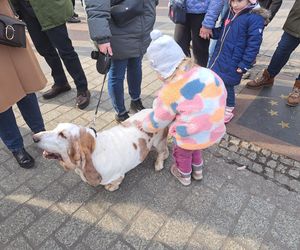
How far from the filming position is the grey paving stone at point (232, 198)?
8.57 feet

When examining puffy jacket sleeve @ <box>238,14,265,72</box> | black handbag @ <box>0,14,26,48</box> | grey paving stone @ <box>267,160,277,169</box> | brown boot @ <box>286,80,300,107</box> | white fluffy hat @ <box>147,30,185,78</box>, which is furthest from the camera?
brown boot @ <box>286,80,300,107</box>

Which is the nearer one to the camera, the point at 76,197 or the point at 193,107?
the point at 193,107

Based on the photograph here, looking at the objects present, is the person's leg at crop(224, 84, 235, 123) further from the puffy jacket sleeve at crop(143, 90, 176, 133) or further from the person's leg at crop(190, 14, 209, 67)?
the puffy jacket sleeve at crop(143, 90, 176, 133)

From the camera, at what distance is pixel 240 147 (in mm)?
3279

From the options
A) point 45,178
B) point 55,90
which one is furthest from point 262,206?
point 55,90

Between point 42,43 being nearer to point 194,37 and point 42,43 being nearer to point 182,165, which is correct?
point 194,37

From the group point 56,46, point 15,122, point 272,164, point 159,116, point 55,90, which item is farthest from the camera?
point 55,90

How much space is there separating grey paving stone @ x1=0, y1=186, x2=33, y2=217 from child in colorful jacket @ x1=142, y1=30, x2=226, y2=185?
137 cm

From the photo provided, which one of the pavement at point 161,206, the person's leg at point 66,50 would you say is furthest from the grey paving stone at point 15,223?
the person's leg at point 66,50

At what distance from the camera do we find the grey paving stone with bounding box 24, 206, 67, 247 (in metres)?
2.36

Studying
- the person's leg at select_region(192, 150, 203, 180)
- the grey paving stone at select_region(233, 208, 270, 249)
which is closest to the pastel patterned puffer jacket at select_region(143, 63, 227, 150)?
the person's leg at select_region(192, 150, 203, 180)

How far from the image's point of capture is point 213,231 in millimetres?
2420

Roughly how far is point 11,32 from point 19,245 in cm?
165

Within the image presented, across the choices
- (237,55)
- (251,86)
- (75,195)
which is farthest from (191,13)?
(75,195)
